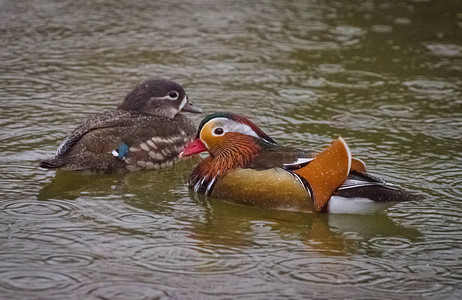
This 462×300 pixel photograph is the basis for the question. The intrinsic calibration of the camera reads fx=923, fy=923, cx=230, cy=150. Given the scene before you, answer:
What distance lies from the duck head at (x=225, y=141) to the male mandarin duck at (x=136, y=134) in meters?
0.55

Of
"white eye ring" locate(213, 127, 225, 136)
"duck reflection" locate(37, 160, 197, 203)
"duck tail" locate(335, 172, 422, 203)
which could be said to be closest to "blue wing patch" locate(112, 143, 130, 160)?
"duck reflection" locate(37, 160, 197, 203)

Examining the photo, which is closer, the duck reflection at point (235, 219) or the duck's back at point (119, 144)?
the duck reflection at point (235, 219)

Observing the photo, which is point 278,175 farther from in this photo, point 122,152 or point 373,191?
point 122,152

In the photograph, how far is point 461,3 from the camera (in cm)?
1148

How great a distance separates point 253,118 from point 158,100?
0.88m

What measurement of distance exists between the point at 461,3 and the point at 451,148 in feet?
15.1

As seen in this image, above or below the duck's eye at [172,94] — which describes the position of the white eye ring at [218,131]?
below

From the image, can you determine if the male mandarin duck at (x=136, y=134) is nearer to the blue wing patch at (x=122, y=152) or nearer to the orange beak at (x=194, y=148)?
→ the blue wing patch at (x=122, y=152)

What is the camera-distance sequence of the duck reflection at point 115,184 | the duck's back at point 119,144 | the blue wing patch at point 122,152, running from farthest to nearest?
the blue wing patch at point 122,152, the duck's back at point 119,144, the duck reflection at point 115,184

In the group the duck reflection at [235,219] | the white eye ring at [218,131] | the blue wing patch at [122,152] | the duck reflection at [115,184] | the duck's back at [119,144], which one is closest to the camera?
the duck reflection at [235,219]

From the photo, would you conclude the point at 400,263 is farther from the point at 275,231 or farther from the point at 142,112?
the point at 142,112

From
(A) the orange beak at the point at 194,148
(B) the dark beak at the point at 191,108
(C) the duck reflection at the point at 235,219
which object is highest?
(B) the dark beak at the point at 191,108

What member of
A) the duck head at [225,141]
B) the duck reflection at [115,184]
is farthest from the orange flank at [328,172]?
the duck reflection at [115,184]

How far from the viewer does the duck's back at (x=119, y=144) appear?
6.75m
